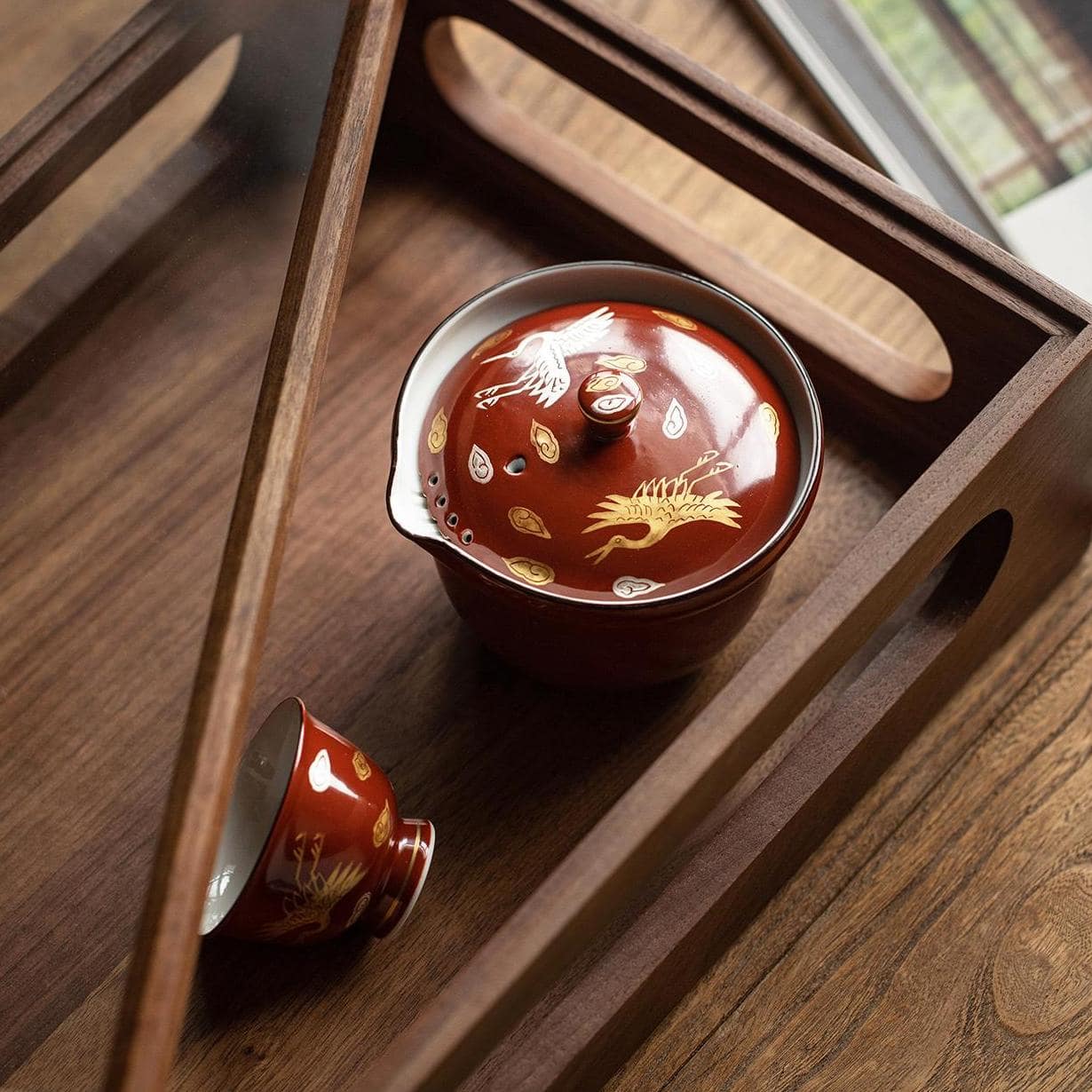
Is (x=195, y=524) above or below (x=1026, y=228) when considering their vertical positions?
above

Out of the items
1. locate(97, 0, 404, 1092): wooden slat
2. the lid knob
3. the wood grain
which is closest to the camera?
locate(97, 0, 404, 1092): wooden slat

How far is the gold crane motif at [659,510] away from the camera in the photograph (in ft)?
1.80

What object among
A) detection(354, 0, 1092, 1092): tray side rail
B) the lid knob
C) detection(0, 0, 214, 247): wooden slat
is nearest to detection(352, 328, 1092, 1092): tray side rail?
detection(354, 0, 1092, 1092): tray side rail

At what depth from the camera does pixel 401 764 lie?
666 mm

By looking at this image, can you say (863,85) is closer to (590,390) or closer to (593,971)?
(590,390)

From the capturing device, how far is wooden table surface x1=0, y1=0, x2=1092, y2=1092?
625 millimetres

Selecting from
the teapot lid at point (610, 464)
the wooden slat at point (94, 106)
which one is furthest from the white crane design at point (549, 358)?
the wooden slat at point (94, 106)

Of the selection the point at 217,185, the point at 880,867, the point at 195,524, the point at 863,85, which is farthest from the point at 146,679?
the point at 863,85

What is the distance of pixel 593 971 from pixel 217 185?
434 millimetres

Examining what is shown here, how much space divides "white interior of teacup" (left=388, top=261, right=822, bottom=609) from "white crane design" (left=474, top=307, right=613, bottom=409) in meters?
0.03

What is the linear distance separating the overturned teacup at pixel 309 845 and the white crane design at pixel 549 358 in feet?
0.54

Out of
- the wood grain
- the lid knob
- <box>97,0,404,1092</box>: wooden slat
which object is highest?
<box>97,0,404,1092</box>: wooden slat

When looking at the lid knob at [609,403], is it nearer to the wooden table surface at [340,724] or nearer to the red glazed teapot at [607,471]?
the red glazed teapot at [607,471]

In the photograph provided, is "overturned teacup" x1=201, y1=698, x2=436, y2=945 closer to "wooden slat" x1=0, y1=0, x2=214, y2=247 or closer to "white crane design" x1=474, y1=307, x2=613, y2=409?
"white crane design" x1=474, y1=307, x2=613, y2=409
